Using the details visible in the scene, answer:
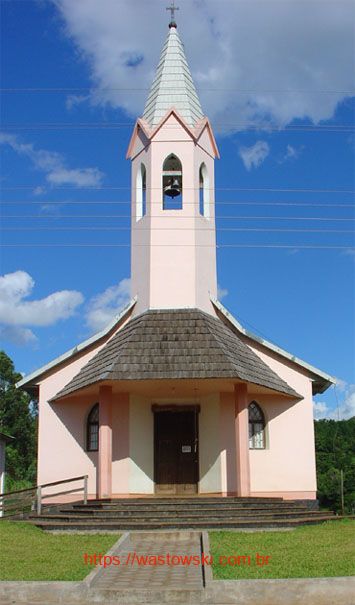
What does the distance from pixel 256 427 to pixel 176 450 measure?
2.54 metres

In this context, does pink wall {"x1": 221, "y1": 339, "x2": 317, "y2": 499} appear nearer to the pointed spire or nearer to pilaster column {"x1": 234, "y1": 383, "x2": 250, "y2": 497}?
pilaster column {"x1": 234, "y1": 383, "x2": 250, "y2": 497}

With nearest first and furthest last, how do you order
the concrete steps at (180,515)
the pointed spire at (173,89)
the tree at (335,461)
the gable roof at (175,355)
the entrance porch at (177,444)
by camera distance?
the concrete steps at (180,515) < the gable roof at (175,355) < the entrance porch at (177,444) < the pointed spire at (173,89) < the tree at (335,461)

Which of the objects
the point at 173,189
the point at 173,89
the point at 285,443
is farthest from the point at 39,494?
the point at 173,89

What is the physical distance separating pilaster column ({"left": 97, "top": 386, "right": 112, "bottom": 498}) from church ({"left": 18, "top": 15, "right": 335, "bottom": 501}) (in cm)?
3

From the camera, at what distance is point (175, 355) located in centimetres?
1836

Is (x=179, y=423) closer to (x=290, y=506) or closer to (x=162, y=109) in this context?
(x=290, y=506)

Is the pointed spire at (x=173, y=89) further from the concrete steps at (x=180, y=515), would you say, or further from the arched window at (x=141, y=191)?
the concrete steps at (x=180, y=515)

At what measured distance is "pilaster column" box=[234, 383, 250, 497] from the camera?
1816 centimetres

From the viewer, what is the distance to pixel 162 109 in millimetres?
22188

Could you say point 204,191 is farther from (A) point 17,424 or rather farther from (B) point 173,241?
(A) point 17,424

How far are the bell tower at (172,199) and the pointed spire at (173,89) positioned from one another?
3 centimetres

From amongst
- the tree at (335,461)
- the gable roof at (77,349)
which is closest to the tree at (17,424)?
the tree at (335,461)

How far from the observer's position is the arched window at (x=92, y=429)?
20906 millimetres

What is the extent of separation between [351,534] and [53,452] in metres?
9.93
